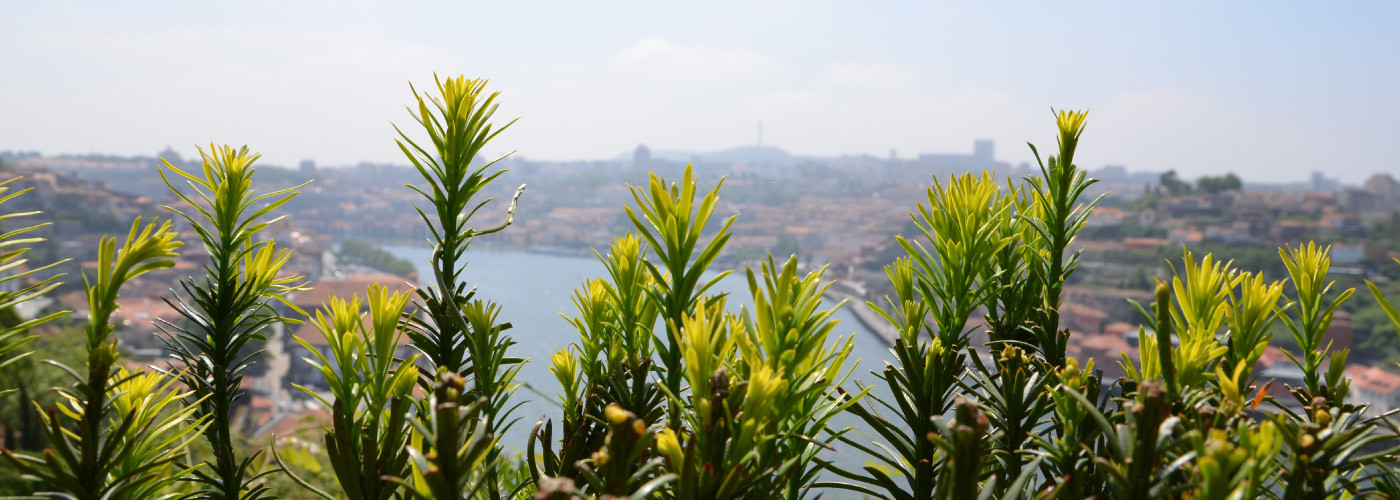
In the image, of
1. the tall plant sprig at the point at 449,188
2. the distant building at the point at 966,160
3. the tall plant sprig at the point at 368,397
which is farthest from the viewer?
the distant building at the point at 966,160

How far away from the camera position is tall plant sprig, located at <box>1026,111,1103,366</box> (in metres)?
0.87

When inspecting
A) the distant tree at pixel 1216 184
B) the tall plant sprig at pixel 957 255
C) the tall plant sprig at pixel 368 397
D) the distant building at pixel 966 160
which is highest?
the distant building at pixel 966 160

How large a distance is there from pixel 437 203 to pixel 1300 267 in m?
0.99

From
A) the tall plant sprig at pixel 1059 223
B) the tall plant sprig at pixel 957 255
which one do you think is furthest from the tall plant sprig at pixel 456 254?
the tall plant sprig at pixel 1059 223

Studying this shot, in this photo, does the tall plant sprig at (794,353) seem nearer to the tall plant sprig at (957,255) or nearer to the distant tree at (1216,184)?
the tall plant sprig at (957,255)

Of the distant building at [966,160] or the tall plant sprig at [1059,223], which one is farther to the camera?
the distant building at [966,160]

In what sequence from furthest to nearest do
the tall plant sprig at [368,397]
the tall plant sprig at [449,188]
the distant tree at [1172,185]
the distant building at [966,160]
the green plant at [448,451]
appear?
the distant building at [966,160] < the distant tree at [1172,185] < the tall plant sprig at [449,188] < the tall plant sprig at [368,397] < the green plant at [448,451]

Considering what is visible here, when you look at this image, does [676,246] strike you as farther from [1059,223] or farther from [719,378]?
[1059,223]

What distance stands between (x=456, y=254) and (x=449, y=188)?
0.07 metres

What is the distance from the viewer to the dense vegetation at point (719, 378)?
580mm

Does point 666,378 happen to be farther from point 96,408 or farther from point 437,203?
point 96,408

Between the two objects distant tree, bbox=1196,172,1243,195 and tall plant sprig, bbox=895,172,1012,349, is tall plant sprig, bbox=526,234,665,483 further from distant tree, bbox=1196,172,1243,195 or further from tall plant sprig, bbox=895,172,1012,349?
distant tree, bbox=1196,172,1243,195

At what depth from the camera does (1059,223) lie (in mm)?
897

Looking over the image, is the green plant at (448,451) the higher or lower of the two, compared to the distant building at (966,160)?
lower
